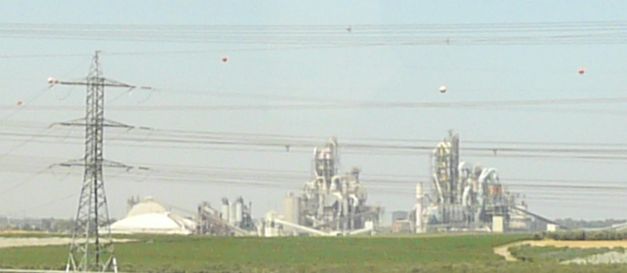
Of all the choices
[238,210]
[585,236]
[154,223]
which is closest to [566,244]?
[585,236]

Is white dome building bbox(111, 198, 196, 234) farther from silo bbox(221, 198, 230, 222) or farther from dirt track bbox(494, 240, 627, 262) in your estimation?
dirt track bbox(494, 240, 627, 262)

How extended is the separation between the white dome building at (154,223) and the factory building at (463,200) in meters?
23.4

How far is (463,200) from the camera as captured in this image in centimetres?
9850

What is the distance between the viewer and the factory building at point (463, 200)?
98312mm

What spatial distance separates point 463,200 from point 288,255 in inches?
1975

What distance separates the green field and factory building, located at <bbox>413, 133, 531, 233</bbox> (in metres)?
31.6

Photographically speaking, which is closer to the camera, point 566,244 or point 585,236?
point 566,244

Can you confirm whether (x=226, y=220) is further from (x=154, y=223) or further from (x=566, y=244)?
(x=566, y=244)

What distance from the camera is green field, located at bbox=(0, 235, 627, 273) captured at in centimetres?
3591

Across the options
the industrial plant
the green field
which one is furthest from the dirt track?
the industrial plant

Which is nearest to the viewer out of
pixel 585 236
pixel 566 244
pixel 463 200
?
pixel 566 244

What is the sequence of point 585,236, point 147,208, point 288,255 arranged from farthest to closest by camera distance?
point 147,208 < point 585,236 < point 288,255

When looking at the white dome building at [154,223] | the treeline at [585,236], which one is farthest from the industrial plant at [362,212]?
the treeline at [585,236]

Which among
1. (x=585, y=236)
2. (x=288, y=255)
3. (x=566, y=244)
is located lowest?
(x=288, y=255)
